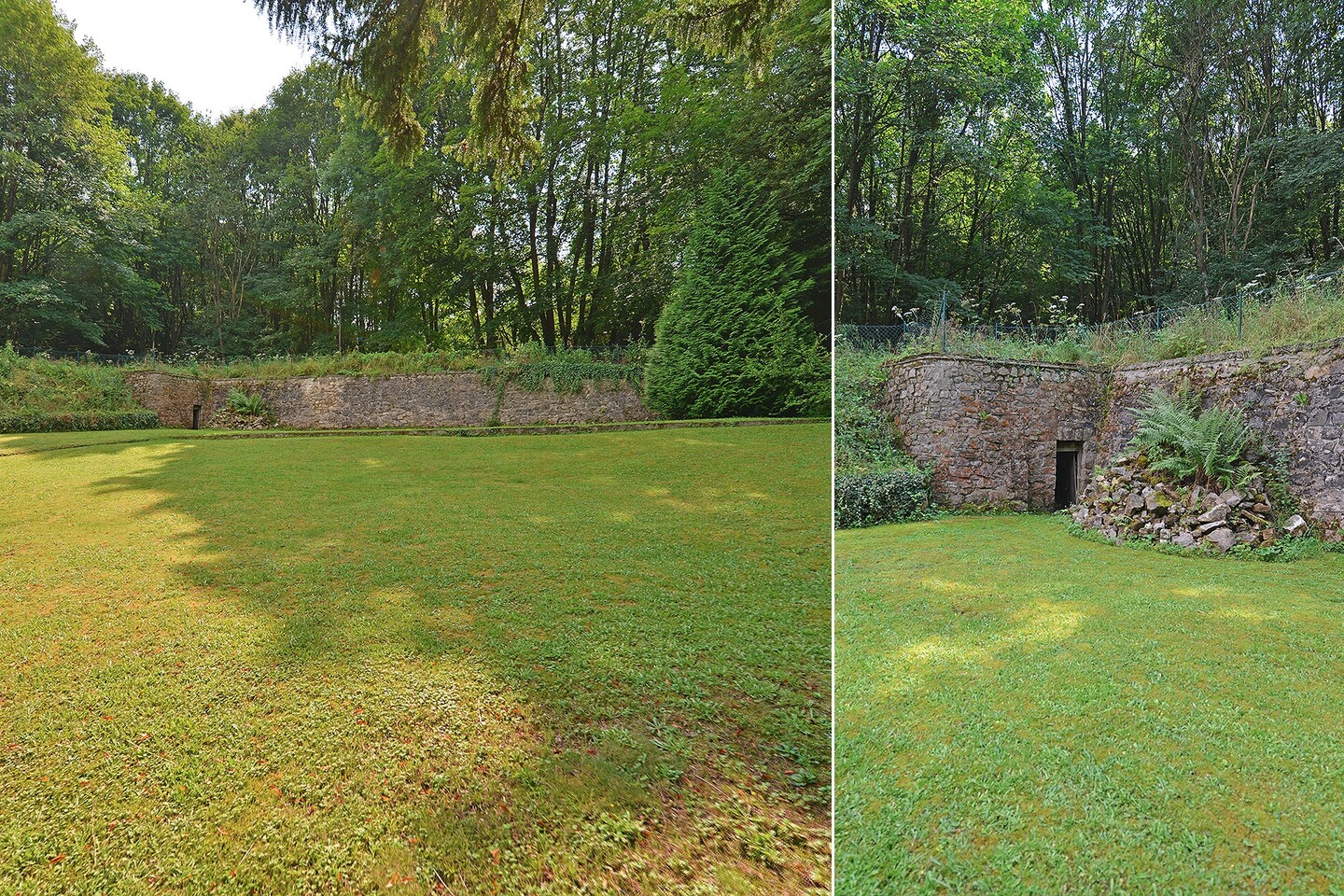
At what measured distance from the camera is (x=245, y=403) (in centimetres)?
1366

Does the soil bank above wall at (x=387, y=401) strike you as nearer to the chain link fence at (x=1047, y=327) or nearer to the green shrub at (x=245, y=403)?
the green shrub at (x=245, y=403)

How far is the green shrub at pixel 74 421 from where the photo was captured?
964 centimetres

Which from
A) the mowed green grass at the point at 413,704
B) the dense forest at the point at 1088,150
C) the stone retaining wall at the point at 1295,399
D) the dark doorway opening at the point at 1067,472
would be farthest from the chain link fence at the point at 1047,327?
the mowed green grass at the point at 413,704

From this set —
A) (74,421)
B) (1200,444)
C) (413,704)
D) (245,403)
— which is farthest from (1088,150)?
(245,403)

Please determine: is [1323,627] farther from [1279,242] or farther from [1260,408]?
[1279,242]

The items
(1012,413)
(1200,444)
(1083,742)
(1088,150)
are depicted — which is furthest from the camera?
(1012,413)

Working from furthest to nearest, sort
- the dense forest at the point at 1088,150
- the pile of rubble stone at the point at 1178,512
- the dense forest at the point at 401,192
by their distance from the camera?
1. the dense forest at the point at 401,192
2. the pile of rubble stone at the point at 1178,512
3. the dense forest at the point at 1088,150

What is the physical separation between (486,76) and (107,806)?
5.43m

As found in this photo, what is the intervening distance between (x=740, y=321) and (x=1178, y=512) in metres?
6.82

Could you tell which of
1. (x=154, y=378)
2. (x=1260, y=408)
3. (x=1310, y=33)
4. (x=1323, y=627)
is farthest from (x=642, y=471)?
(x=154, y=378)

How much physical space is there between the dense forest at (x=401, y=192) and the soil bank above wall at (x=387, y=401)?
1.01 m

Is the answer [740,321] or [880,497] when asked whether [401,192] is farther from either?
[880,497]

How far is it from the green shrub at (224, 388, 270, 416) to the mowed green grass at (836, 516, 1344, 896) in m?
15.3

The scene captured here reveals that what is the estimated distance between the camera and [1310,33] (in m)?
5.27
